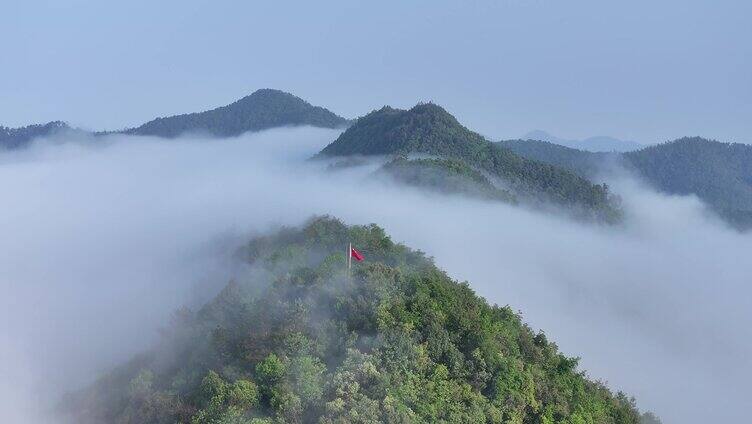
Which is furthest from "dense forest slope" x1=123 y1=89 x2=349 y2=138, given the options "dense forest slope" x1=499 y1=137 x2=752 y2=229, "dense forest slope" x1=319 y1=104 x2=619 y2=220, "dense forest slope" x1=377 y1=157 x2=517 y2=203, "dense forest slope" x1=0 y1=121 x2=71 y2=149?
"dense forest slope" x1=377 y1=157 x2=517 y2=203

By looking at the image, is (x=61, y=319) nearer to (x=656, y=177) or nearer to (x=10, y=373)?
(x=10, y=373)

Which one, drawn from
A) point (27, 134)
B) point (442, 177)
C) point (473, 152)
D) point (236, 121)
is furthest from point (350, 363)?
point (27, 134)

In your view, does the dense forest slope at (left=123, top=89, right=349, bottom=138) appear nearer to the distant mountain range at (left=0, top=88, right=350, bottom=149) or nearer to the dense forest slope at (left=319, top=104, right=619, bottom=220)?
the distant mountain range at (left=0, top=88, right=350, bottom=149)

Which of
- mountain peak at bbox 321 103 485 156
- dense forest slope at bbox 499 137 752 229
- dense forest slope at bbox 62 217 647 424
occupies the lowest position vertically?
dense forest slope at bbox 499 137 752 229

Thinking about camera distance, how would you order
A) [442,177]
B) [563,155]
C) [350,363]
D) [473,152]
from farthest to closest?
1. [563,155]
2. [473,152]
3. [442,177]
4. [350,363]

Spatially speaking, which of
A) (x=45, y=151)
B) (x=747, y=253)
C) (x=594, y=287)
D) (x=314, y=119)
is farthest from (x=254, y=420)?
(x=45, y=151)

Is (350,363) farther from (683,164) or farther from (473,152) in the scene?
(683,164)
